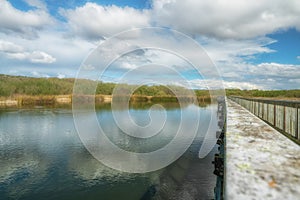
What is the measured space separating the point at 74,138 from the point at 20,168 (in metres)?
8.13

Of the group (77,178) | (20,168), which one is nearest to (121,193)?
(77,178)

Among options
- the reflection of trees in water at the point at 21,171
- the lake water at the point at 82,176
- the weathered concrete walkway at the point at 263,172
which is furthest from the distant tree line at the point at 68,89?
the weathered concrete walkway at the point at 263,172

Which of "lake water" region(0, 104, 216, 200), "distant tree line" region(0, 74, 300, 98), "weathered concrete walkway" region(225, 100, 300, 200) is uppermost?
"distant tree line" region(0, 74, 300, 98)

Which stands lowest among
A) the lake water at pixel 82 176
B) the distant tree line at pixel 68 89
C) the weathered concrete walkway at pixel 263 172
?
the lake water at pixel 82 176

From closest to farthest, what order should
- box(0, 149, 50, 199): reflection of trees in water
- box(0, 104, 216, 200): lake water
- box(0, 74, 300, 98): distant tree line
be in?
box(0, 104, 216, 200): lake water, box(0, 149, 50, 199): reflection of trees in water, box(0, 74, 300, 98): distant tree line

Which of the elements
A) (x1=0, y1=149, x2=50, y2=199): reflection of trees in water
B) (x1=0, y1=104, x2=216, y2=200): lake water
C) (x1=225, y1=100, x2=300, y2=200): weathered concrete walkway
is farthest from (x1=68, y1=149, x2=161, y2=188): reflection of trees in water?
(x1=225, y1=100, x2=300, y2=200): weathered concrete walkway

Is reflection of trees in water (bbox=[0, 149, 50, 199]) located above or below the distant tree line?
below

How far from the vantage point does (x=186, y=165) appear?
1580 centimetres

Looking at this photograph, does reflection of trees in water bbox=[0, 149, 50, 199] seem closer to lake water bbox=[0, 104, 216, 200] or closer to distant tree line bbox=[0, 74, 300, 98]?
lake water bbox=[0, 104, 216, 200]

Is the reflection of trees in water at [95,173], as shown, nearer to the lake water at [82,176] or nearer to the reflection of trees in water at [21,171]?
the lake water at [82,176]

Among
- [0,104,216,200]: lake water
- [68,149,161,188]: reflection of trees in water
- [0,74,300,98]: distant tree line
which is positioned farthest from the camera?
[0,74,300,98]: distant tree line

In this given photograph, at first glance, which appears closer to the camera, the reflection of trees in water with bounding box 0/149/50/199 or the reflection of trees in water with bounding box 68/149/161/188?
the reflection of trees in water with bounding box 0/149/50/199

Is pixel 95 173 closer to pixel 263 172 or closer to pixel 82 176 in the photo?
pixel 82 176

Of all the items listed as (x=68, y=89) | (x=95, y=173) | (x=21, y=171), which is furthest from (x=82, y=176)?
(x=68, y=89)
